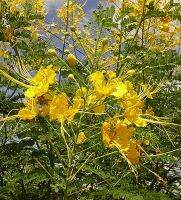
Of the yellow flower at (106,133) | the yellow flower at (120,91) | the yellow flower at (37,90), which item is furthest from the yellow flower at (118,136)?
the yellow flower at (37,90)

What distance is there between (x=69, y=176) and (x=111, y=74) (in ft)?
1.77

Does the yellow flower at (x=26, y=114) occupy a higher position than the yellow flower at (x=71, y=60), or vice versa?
the yellow flower at (x=71, y=60)

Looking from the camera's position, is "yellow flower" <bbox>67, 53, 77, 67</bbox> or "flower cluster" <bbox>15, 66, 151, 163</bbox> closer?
"flower cluster" <bbox>15, 66, 151, 163</bbox>

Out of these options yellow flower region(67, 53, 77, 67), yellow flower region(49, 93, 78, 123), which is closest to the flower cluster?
yellow flower region(49, 93, 78, 123)

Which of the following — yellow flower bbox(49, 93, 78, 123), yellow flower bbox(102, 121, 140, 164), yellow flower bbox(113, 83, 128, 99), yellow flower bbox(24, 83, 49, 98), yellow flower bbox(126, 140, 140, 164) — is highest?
yellow flower bbox(113, 83, 128, 99)

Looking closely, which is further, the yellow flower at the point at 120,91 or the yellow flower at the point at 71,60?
the yellow flower at the point at 71,60

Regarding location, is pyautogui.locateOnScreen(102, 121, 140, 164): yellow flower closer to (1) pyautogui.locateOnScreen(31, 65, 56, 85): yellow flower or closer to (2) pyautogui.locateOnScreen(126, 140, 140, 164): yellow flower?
(2) pyautogui.locateOnScreen(126, 140, 140, 164): yellow flower

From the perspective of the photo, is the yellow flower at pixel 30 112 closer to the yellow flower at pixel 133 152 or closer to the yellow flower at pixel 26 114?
→ the yellow flower at pixel 26 114

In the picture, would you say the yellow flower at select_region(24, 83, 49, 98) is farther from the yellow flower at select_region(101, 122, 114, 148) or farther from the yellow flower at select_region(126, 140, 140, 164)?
the yellow flower at select_region(126, 140, 140, 164)

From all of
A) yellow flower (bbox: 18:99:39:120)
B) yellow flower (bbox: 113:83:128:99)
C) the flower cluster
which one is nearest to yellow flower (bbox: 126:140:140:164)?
the flower cluster

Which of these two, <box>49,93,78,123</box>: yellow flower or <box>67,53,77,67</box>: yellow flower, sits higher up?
<box>67,53,77,67</box>: yellow flower

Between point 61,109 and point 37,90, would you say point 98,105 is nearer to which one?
point 61,109

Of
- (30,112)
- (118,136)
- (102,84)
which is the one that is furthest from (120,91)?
(30,112)

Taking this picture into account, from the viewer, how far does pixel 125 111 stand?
258cm
